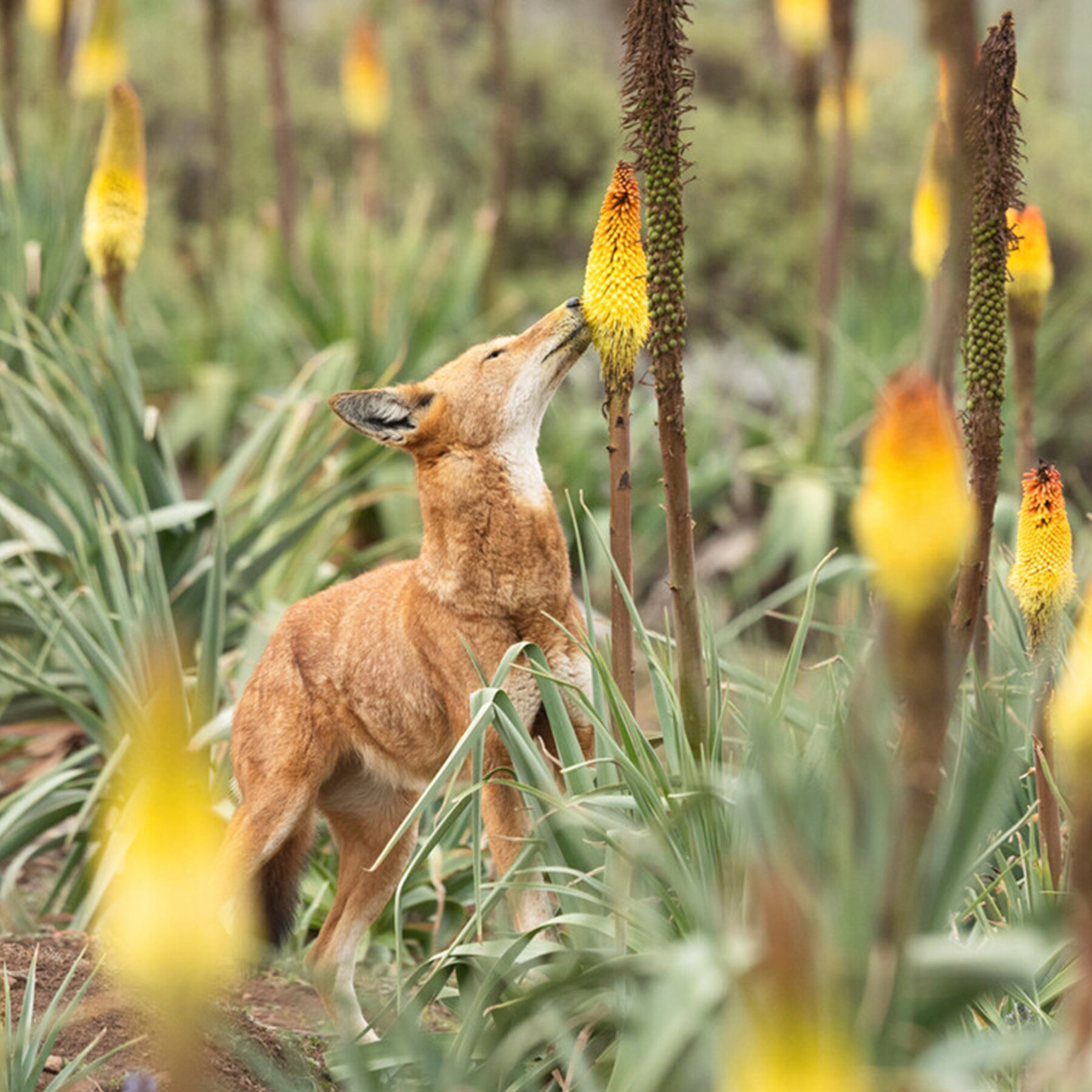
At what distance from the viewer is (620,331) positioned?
3.54m

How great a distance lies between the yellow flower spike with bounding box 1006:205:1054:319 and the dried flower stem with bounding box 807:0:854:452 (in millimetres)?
3628

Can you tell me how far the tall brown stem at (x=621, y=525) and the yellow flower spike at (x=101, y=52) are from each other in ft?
20.3

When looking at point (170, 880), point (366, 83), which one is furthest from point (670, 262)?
point (366, 83)

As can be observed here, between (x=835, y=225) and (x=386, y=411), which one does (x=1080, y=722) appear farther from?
(x=835, y=225)

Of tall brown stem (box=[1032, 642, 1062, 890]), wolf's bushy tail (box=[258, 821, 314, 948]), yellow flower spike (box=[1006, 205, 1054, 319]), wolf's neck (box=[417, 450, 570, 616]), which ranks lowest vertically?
wolf's bushy tail (box=[258, 821, 314, 948])

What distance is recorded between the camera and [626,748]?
3.45 m

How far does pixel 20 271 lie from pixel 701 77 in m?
10.9

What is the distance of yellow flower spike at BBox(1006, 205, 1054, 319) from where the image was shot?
176 inches

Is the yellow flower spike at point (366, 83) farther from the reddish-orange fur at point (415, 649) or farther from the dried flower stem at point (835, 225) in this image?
the reddish-orange fur at point (415, 649)

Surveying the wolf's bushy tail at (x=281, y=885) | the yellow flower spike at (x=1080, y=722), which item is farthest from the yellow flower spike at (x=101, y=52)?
the yellow flower spike at (x=1080, y=722)

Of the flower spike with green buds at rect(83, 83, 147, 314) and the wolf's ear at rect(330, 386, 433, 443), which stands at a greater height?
the flower spike with green buds at rect(83, 83, 147, 314)

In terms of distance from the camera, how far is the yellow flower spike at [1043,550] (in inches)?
128

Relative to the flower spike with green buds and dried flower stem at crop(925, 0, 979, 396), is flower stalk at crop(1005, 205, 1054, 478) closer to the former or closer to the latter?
dried flower stem at crop(925, 0, 979, 396)

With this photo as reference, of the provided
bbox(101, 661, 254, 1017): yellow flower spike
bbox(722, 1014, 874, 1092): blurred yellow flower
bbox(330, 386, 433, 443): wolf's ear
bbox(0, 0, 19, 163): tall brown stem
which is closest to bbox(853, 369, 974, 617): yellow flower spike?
bbox(722, 1014, 874, 1092): blurred yellow flower
